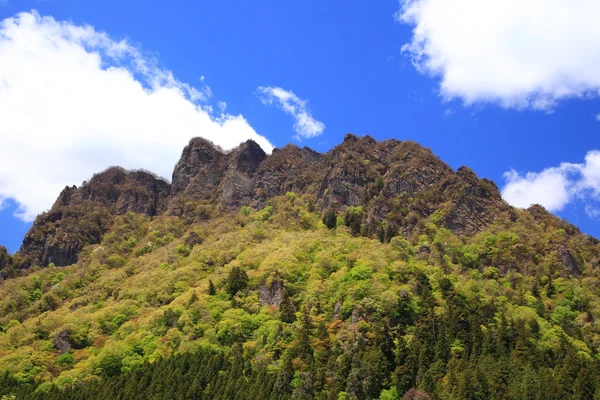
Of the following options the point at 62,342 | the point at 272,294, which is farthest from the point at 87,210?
the point at 272,294

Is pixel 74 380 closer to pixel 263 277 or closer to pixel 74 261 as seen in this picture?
pixel 263 277

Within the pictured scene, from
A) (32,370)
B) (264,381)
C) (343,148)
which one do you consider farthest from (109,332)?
(343,148)

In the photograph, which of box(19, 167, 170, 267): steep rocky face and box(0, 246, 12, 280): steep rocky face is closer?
box(0, 246, 12, 280): steep rocky face

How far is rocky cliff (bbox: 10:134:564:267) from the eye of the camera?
13856 cm

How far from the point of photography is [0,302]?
419 feet

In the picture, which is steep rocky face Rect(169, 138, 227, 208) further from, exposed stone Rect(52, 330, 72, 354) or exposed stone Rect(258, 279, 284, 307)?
exposed stone Rect(258, 279, 284, 307)

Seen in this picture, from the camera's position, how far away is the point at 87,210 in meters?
174

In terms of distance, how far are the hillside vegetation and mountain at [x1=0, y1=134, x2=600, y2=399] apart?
1.08 ft

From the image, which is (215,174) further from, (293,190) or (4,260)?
(4,260)

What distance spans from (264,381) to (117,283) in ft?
198

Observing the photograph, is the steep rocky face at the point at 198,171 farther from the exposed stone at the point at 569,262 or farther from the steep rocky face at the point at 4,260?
the exposed stone at the point at 569,262

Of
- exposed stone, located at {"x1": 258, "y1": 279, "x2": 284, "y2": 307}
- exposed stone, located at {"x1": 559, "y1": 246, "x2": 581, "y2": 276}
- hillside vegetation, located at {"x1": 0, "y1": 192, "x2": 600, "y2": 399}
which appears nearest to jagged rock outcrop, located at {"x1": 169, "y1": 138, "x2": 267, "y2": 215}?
hillside vegetation, located at {"x1": 0, "y1": 192, "x2": 600, "y2": 399}

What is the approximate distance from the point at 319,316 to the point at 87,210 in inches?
4015

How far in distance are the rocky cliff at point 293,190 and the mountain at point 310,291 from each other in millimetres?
562
